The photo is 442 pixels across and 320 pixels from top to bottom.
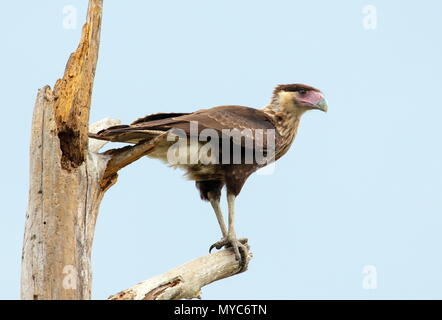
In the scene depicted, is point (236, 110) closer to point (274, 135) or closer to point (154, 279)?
point (274, 135)

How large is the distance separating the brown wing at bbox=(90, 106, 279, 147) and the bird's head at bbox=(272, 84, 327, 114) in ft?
0.99

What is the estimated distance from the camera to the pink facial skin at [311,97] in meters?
7.63

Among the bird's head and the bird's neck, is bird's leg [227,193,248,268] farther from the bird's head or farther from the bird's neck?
the bird's head

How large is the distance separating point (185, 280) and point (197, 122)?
5.42ft

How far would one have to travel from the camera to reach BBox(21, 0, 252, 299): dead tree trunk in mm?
4988

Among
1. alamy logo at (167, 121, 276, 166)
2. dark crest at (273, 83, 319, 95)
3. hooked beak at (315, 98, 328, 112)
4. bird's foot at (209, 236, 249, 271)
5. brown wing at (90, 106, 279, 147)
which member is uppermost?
dark crest at (273, 83, 319, 95)

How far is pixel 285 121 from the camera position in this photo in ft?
25.1

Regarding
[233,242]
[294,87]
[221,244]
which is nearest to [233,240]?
[233,242]

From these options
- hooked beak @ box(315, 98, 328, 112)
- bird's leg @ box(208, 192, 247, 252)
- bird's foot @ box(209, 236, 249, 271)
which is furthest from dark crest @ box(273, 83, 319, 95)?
bird's foot @ box(209, 236, 249, 271)

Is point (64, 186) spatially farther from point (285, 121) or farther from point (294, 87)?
point (294, 87)

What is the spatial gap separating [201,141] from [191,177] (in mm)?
653

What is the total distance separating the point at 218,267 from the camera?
644 cm

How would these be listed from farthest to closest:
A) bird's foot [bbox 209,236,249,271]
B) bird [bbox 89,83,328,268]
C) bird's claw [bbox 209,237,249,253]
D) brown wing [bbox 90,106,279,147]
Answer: bird's claw [bbox 209,237,249,253], bird's foot [bbox 209,236,249,271], bird [bbox 89,83,328,268], brown wing [bbox 90,106,279,147]

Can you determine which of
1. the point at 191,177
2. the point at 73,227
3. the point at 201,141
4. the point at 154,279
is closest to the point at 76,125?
the point at 73,227
